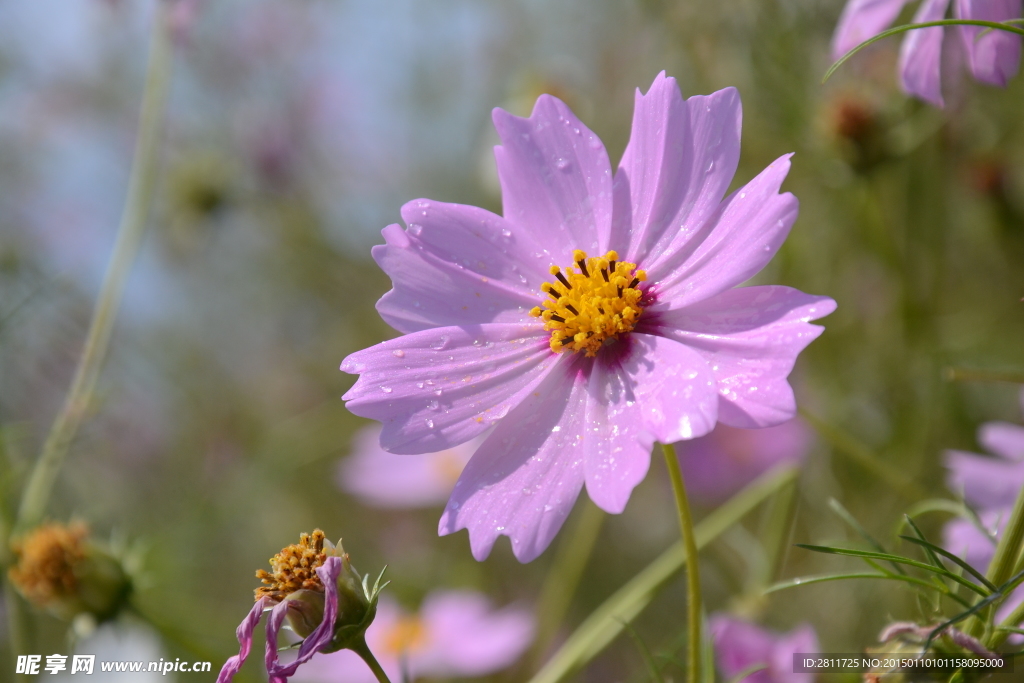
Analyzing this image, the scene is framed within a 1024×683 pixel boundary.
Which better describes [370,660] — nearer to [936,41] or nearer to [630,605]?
[630,605]

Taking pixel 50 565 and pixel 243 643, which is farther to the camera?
pixel 50 565

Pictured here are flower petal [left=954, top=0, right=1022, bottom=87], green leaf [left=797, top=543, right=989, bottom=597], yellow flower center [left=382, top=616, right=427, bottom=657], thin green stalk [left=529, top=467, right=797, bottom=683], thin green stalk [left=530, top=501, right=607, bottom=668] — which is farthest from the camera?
yellow flower center [left=382, top=616, right=427, bottom=657]

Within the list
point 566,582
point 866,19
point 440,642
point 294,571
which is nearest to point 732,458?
point 566,582

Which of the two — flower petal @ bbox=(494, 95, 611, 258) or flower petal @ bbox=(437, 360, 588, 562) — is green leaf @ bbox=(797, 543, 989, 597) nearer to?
flower petal @ bbox=(437, 360, 588, 562)

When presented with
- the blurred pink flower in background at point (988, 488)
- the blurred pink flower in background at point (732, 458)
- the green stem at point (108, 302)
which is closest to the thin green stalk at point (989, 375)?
the blurred pink flower in background at point (988, 488)

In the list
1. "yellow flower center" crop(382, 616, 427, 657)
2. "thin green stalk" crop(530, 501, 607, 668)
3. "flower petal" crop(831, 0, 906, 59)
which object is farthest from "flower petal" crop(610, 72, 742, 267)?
"yellow flower center" crop(382, 616, 427, 657)

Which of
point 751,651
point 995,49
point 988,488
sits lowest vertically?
point 751,651

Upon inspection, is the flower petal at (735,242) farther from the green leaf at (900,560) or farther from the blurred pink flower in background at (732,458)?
the blurred pink flower in background at (732,458)
